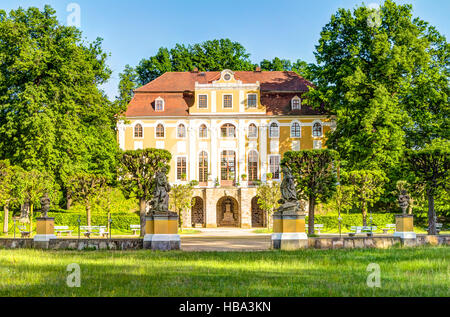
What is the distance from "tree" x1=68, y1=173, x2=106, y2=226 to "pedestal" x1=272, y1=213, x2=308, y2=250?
16.6 metres

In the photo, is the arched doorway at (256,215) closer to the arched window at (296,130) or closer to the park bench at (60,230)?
the arched window at (296,130)

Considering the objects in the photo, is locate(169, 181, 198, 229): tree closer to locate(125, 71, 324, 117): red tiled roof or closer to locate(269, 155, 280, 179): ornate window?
locate(269, 155, 280, 179): ornate window

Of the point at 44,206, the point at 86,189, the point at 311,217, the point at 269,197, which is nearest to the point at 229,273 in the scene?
the point at 44,206

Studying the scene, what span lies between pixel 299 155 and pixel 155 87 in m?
20.4

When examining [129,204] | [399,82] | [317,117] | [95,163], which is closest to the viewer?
[399,82]

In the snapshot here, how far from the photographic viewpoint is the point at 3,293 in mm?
9211

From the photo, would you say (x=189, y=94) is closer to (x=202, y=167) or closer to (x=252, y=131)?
(x=252, y=131)

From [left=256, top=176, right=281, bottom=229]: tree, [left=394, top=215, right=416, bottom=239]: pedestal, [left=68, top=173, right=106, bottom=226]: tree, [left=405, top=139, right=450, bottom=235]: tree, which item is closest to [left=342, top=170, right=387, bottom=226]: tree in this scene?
[left=405, top=139, right=450, bottom=235]: tree

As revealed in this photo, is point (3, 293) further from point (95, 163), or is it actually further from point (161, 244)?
point (95, 163)

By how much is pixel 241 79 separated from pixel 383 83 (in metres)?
→ 15.1

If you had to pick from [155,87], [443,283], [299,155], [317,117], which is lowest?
[443,283]

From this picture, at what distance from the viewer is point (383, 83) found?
3394 centimetres
